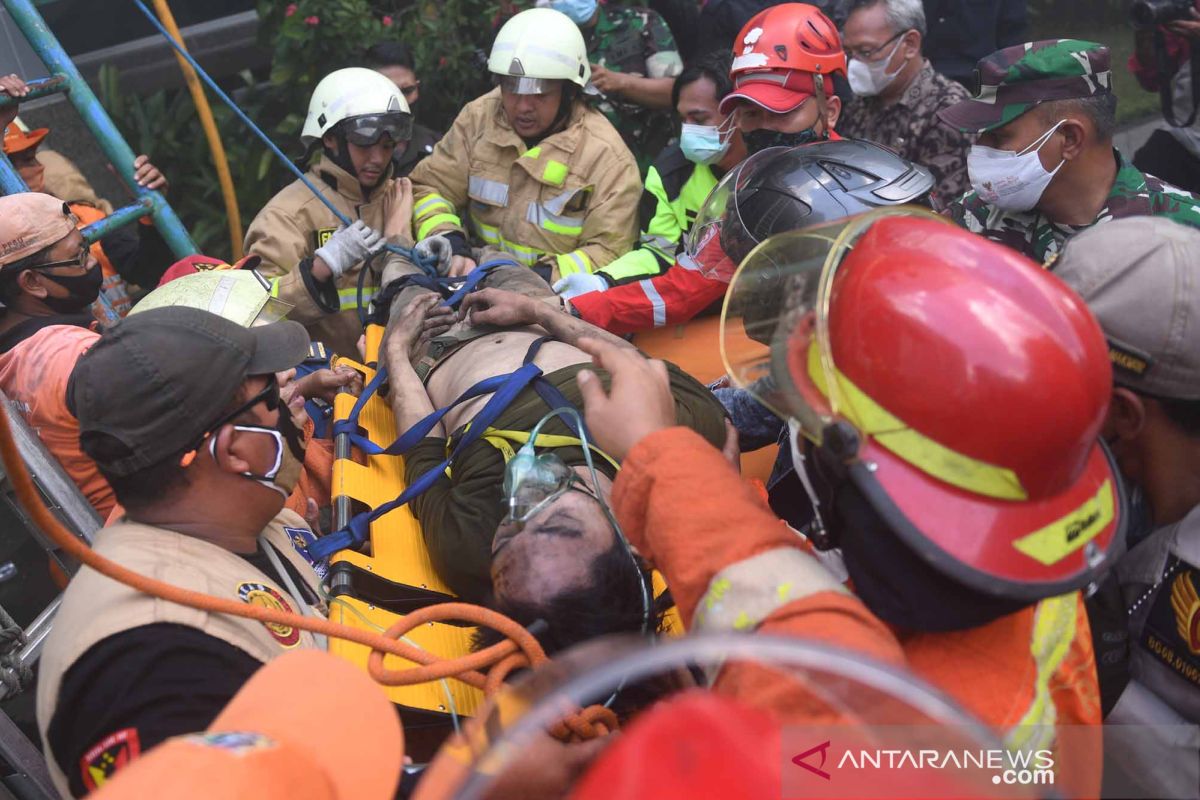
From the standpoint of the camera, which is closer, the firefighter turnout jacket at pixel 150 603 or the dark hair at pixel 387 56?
the firefighter turnout jacket at pixel 150 603

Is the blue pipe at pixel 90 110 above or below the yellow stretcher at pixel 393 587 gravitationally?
above

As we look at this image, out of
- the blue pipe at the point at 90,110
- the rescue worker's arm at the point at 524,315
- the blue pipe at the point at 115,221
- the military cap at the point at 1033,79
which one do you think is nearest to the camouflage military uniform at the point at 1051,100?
the military cap at the point at 1033,79

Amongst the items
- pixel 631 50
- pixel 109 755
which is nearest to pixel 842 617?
pixel 109 755

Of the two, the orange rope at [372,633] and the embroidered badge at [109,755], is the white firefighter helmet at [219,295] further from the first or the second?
the embroidered badge at [109,755]

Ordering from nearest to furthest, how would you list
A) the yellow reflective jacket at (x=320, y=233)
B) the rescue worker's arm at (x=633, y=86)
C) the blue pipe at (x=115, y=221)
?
1. the blue pipe at (x=115, y=221)
2. the yellow reflective jacket at (x=320, y=233)
3. the rescue worker's arm at (x=633, y=86)

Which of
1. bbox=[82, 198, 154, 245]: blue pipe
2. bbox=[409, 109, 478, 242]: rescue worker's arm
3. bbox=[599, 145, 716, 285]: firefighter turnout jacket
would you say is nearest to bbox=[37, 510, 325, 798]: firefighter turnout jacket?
bbox=[82, 198, 154, 245]: blue pipe

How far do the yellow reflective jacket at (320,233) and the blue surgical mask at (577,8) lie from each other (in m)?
1.58

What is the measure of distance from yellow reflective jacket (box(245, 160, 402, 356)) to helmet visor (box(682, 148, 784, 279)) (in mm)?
1534

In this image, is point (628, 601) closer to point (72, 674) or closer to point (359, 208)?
point (72, 674)

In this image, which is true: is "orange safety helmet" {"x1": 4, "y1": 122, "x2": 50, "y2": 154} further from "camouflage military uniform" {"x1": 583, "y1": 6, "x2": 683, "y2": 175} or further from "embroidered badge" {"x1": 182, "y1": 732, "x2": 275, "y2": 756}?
"embroidered badge" {"x1": 182, "y1": 732, "x2": 275, "y2": 756}

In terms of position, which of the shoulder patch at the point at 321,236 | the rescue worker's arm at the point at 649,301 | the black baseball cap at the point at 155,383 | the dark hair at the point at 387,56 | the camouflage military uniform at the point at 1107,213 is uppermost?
the black baseball cap at the point at 155,383

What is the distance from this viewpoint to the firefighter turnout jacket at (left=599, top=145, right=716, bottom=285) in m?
4.16

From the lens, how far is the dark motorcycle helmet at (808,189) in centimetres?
277

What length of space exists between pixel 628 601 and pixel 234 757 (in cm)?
126
